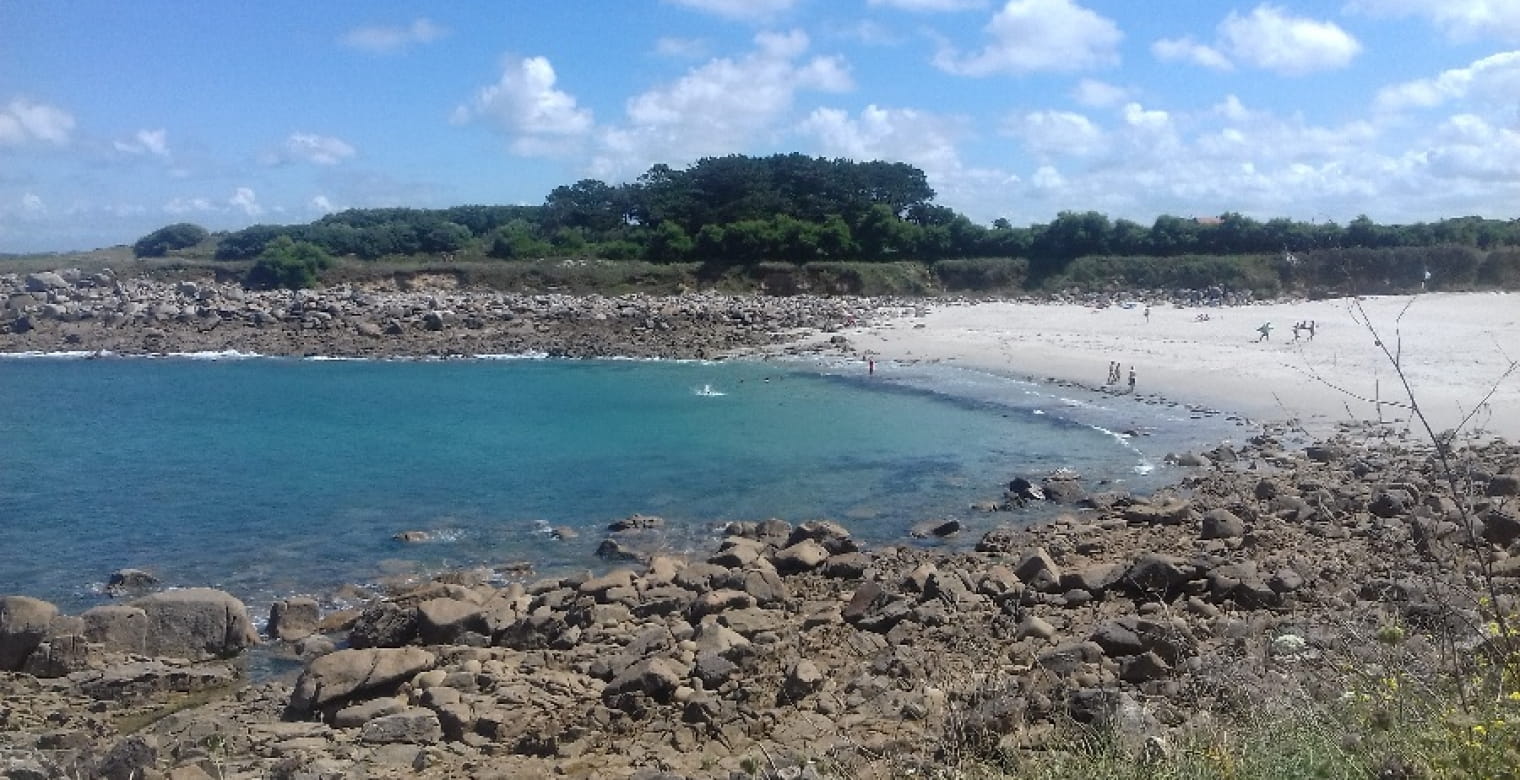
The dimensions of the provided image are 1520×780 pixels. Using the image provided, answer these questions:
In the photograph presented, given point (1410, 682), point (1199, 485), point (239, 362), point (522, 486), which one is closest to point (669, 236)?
point (239, 362)

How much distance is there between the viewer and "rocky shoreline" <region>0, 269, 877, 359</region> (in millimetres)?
45500

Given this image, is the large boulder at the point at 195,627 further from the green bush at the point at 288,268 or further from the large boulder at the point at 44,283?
the large boulder at the point at 44,283

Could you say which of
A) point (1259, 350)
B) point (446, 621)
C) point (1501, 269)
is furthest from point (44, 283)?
point (1501, 269)

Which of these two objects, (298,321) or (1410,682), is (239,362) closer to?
(298,321)

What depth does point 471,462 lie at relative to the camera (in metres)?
23.6

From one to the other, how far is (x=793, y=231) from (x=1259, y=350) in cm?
3264

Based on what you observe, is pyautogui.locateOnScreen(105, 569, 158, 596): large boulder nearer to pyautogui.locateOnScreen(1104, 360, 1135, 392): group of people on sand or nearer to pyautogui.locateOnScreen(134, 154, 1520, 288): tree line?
pyautogui.locateOnScreen(1104, 360, 1135, 392): group of people on sand

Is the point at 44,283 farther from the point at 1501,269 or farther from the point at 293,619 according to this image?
the point at 1501,269

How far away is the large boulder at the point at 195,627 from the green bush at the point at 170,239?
258 ft

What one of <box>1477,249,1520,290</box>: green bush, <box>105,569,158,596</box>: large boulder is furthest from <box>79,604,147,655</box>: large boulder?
<box>1477,249,1520,290</box>: green bush

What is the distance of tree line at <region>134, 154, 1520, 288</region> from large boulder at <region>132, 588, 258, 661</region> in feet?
168

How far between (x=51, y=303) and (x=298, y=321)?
40.9ft

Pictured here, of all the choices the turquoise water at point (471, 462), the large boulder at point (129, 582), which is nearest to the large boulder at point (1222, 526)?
the turquoise water at point (471, 462)

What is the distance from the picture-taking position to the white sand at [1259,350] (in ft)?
81.1
